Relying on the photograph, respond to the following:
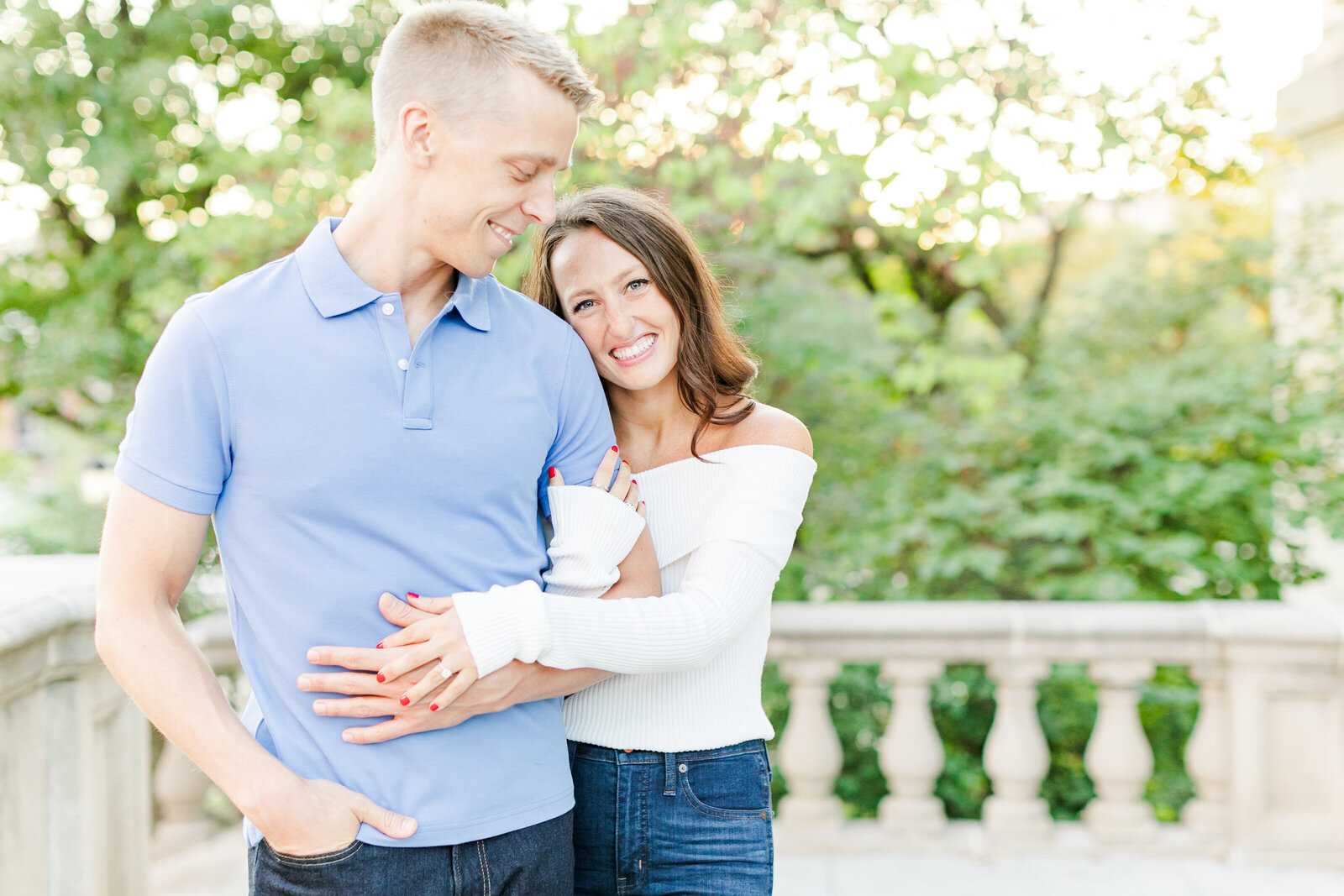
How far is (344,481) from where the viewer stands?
4.67 ft

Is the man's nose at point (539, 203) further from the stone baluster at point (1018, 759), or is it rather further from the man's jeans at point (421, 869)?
the stone baluster at point (1018, 759)

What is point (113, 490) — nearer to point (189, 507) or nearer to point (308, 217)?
point (189, 507)

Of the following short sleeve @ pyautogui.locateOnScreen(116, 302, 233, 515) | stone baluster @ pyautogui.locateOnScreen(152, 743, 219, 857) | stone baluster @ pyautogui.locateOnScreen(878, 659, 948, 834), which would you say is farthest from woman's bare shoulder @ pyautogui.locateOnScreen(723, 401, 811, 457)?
stone baluster @ pyautogui.locateOnScreen(152, 743, 219, 857)

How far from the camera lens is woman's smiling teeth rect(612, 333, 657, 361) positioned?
6.31 feet

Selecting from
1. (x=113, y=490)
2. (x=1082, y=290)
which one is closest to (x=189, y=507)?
(x=113, y=490)

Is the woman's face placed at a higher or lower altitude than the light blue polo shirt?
higher

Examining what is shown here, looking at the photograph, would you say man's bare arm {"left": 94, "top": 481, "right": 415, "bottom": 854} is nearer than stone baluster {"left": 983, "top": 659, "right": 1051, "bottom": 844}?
Yes

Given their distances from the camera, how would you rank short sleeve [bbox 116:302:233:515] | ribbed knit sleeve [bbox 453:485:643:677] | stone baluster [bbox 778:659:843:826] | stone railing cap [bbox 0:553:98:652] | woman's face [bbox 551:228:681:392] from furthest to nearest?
stone baluster [bbox 778:659:843:826]
woman's face [bbox 551:228:681:392]
stone railing cap [bbox 0:553:98:652]
ribbed knit sleeve [bbox 453:485:643:677]
short sleeve [bbox 116:302:233:515]

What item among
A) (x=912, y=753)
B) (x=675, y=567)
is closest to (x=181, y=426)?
(x=675, y=567)

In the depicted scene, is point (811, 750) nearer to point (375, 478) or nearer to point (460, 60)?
point (375, 478)

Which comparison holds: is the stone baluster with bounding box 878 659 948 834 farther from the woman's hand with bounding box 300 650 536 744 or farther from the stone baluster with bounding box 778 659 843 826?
the woman's hand with bounding box 300 650 536 744

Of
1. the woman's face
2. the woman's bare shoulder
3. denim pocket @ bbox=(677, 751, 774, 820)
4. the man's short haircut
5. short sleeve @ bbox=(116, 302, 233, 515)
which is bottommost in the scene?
denim pocket @ bbox=(677, 751, 774, 820)

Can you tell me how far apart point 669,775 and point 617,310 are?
2.80 feet

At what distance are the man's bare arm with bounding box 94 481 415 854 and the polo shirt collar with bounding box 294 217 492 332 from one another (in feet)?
1.17
